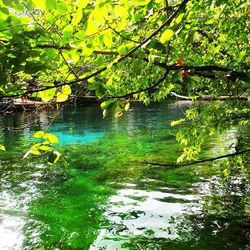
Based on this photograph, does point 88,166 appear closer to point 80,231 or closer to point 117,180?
point 117,180

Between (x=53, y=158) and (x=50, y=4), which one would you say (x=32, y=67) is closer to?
(x=50, y=4)

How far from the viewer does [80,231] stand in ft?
30.8

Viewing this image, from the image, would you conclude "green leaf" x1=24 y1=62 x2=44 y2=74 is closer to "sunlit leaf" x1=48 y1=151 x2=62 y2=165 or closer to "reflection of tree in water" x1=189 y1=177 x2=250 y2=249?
"sunlit leaf" x1=48 y1=151 x2=62 y2=165

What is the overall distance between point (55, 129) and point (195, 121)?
922 inches

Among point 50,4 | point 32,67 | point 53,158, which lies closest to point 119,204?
point 53,158

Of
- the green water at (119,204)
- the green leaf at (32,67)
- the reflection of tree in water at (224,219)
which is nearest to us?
the green leaf at (32,67)

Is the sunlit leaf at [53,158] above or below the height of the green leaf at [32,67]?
below

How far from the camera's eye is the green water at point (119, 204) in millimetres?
8773

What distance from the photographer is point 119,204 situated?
1141 centimetres

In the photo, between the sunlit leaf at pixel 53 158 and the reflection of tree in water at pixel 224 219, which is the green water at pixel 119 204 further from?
the sunlit leaf at pixel 53 158

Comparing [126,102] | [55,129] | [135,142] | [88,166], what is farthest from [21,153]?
[126,102]

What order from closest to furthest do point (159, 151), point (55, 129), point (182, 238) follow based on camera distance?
point (182, 238), point (159, 151), point (55, 129)

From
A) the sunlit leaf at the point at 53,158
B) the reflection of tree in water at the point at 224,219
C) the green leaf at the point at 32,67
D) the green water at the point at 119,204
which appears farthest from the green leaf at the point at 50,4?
the reflection of tree in water at the point at 224,219

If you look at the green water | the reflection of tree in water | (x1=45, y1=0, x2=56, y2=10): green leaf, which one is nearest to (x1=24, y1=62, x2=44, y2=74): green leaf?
(x1=45, y1=0, x2=56, y2=10): green leaf
